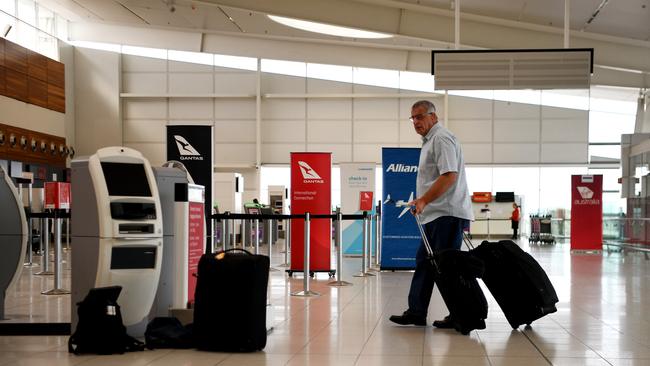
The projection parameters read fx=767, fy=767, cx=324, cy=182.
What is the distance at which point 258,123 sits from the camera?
28.9m

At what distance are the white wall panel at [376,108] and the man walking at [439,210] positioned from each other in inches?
918

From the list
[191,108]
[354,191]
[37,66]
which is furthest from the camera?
[191,108]

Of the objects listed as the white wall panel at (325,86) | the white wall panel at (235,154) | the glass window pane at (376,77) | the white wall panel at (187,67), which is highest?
the white wall panel at (187,67)

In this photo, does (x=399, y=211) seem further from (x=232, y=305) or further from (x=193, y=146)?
(x=232, y=305)

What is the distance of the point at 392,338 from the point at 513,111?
2493cm

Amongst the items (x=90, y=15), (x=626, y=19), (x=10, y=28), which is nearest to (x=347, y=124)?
(x=90, y=15)

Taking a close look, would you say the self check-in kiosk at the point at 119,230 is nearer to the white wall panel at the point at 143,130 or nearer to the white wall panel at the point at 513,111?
the white wall panel at the point at 143,130

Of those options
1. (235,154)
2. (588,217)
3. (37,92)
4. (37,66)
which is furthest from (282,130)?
(588,217)

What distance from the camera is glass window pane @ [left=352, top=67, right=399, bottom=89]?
2912cm

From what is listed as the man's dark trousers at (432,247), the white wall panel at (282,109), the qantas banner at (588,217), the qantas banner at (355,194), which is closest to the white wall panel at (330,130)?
the white wall panel at (282,109)

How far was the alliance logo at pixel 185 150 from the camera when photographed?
29.9 ft

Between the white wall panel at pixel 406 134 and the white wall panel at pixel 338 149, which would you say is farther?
the white wall panel at pixel 338 149

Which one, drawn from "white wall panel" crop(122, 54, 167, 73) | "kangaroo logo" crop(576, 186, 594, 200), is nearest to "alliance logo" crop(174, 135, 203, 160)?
"kangaroo logo" crop(576, 186, 594, 200)

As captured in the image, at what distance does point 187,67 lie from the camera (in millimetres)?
29203
